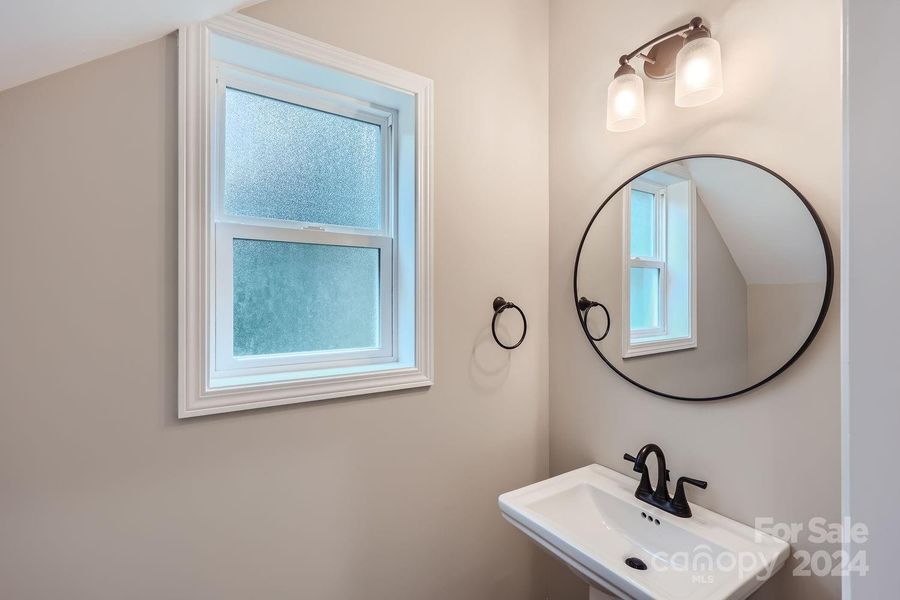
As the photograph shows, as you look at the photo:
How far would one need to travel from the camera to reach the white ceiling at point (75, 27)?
2.28 feet

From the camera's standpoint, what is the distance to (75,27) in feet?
2.54

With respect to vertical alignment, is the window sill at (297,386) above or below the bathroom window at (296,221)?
below

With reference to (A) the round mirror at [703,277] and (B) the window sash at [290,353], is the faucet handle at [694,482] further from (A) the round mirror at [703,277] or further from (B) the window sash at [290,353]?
(B) the window sash at [290,353]

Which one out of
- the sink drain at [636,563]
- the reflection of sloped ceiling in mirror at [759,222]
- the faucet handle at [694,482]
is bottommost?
the sink drain at [636,563]

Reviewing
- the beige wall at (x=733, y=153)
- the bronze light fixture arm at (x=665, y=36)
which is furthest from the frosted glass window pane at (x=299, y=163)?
the bronze light fixture arm at (x=665, y=36)

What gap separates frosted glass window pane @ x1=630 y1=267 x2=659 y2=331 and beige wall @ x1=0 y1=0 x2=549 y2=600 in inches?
14.8

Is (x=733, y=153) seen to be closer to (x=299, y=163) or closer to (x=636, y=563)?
(x=636, y=563)

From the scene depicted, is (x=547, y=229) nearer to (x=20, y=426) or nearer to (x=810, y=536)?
(x=810, y=536)

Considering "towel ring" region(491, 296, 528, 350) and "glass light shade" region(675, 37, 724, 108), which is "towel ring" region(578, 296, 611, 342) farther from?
"glass light shade" region(675, 37, 724, 108)

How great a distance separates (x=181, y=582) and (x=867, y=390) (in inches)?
55.4

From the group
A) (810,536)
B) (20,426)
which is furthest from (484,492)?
(20,426)

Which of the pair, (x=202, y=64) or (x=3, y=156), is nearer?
(x=3, y=156)

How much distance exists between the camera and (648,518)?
1213 mm

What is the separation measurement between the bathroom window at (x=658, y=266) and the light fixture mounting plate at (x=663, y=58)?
30 centimetres
